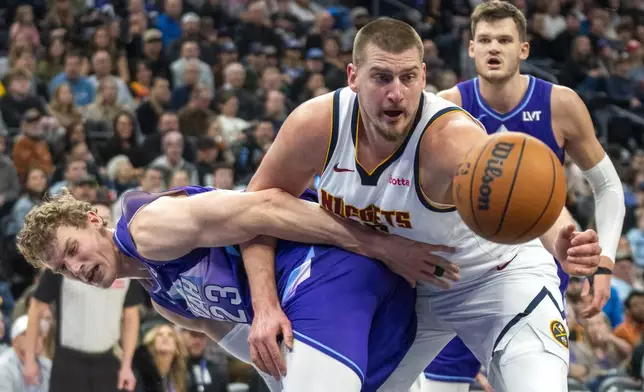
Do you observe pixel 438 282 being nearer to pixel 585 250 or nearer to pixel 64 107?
pixel 585 250

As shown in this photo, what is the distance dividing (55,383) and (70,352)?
9.1 inches

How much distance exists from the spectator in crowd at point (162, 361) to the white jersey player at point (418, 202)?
3209mm

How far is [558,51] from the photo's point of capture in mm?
14703

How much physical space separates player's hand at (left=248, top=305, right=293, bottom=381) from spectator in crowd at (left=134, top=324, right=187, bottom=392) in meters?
3.20

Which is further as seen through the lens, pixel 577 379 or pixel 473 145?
pixel 577 379

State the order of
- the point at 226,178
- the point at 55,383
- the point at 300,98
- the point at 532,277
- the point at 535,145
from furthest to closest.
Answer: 1. the point at 300,98
2. the point at 226,178
3. the point at 55,383
4. the point at 532,277
5. the point at 535,145

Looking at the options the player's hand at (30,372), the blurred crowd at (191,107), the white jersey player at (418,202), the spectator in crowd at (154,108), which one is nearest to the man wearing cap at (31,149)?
the blurred crowd at (191,107)

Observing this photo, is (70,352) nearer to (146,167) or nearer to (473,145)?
(146,167)

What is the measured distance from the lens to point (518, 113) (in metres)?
4.96

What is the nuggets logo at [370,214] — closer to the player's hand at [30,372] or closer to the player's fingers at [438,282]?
the player's fingers at [438,282]

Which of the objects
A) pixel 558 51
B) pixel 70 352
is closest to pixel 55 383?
pixel 70 352

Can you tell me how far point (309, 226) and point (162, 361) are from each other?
3.47 m

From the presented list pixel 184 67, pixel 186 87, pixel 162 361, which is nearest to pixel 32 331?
pixel 162 361

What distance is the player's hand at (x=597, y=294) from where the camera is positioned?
4559mm
